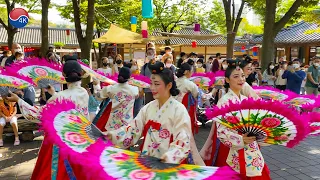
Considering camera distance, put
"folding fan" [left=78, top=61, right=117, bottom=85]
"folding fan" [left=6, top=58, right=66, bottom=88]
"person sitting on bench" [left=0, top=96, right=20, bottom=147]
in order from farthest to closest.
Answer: "person sitting on bench" [left=0, top=96, right=20, bottom=147] → "folding fan" [left=78, top=61, right=117, bottom=85] → "folding fan" [left=6, top=58, right=66, bottom=88]

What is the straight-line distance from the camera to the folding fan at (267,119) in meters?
2.42

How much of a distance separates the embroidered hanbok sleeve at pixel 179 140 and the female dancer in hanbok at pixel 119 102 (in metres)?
2.61

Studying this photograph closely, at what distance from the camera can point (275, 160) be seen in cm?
570

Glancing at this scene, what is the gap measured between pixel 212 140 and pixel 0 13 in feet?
72.9

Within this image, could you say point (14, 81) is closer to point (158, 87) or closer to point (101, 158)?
point (158, 87)

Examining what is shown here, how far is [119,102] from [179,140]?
2853 mm

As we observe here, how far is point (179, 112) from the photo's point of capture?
295cm

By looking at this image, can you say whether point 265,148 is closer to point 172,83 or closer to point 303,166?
point 303,166

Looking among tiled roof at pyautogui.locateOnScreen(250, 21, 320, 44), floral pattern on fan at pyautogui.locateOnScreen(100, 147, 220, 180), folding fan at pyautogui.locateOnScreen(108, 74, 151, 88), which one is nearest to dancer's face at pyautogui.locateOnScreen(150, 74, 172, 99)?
floral pattern on fan at pyautogui.locateOnScreen(100, 147, 220, 180)

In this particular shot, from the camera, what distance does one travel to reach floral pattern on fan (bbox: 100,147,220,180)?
2.14 metres

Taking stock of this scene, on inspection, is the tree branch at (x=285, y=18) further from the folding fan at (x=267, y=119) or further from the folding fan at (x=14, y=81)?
the folding fan at (x=267, y=119)

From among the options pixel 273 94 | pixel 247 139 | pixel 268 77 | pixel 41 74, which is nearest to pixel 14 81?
pixel 41 74

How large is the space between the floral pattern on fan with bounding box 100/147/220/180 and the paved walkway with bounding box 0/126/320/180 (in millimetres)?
3057

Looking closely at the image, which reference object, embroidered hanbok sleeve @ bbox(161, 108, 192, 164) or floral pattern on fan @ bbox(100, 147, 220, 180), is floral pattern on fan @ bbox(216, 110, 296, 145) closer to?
embroidered hanbok sleeve @ bbox(161, 108, 192, 164)
